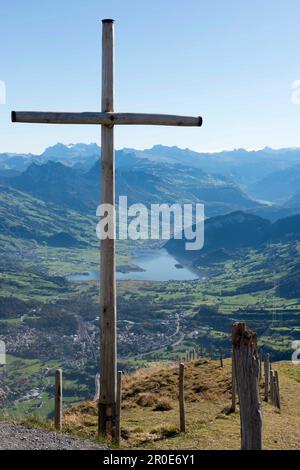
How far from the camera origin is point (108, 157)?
1244cm

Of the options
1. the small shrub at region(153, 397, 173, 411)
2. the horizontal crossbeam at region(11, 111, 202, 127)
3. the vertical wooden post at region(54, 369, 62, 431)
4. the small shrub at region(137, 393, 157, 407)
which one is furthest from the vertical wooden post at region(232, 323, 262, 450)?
the small shrub at region(137, 393, 157, 407)

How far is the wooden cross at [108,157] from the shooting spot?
40.5 feet

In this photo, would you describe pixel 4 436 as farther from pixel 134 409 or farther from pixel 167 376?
pixel 167 376

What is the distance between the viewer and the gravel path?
10898 millimetres

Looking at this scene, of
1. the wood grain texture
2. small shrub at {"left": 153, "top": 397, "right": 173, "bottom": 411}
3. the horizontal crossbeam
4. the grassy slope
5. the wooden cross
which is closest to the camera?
the horizontal crossbeam

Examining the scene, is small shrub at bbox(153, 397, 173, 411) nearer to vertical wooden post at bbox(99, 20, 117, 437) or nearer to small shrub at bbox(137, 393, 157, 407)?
small shrub at bbox(137, 393, 157, 407)

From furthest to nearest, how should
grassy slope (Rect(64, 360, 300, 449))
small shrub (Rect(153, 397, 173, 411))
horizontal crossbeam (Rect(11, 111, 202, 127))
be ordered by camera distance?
small shrub (Rect(153, 397, 173, 411))
grassy slope (Rect(64, 360, 300, 449))
horizontal crossbeam (Rect(11, 111, 202, 127))

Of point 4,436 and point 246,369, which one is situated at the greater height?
point 246,369

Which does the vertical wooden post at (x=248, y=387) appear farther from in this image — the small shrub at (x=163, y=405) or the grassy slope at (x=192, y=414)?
the small shrub at (x=163, y=405)

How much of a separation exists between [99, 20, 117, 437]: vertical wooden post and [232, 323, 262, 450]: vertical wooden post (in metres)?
4.18

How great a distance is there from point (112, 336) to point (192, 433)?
593cm
